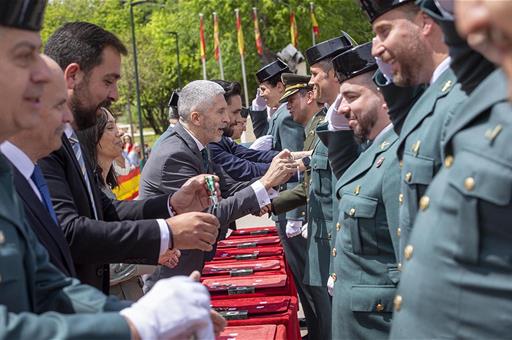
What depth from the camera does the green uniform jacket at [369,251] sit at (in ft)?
11.8

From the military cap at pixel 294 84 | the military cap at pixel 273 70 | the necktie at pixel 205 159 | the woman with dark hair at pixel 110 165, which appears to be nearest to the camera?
the woman with dark hair at pixel 110 165

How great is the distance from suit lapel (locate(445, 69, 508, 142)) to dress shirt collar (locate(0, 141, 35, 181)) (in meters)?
1.59

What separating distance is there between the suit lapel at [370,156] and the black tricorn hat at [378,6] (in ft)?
2.21

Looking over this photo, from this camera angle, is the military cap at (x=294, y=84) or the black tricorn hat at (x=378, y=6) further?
the military cap at (x=294, y=84)

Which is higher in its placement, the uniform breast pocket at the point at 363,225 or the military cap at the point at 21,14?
the military cap at the point at 21,14

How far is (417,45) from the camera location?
3.16 meters

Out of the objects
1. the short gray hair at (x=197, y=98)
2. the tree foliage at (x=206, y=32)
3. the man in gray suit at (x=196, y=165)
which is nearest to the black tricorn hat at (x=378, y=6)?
the man in gray suit at (x=196, y=165)

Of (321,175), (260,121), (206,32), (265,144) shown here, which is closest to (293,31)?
(206,32)

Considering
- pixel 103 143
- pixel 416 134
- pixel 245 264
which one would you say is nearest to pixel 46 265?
pixel 416 134

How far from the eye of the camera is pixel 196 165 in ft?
18.2

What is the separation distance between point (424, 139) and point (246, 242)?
4.30 m

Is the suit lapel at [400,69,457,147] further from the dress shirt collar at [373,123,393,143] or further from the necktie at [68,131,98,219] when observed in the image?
the necktie at [68,131,98,219]

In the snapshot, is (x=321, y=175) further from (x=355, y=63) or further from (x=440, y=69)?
(x=440, y=69)

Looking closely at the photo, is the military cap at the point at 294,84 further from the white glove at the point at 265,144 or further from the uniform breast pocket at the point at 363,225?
the uniform breast pocket at the point at 363,225
